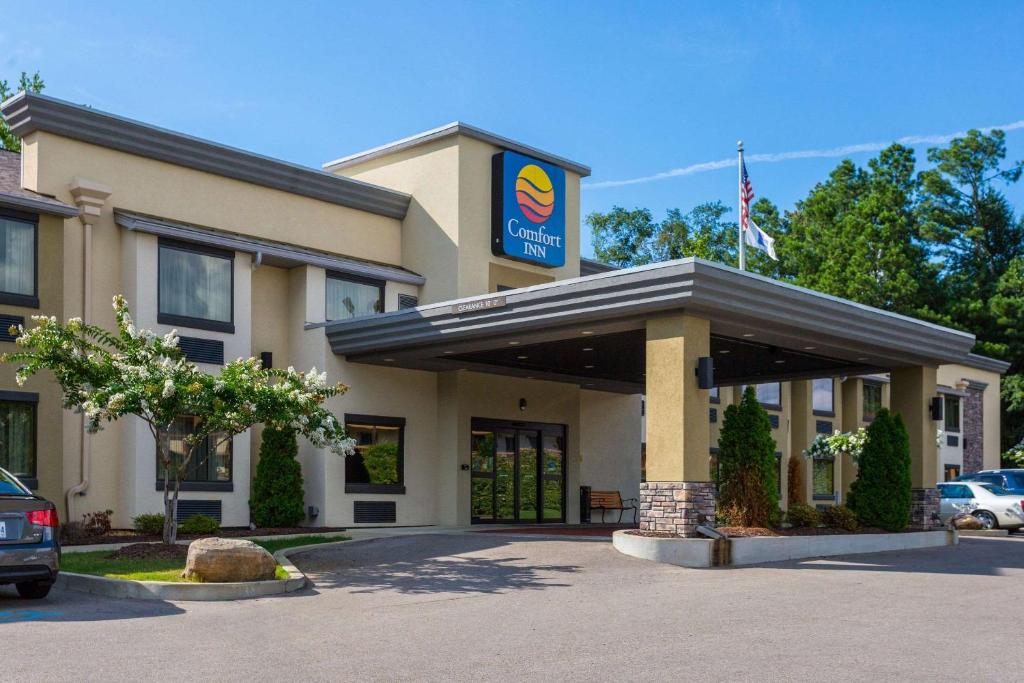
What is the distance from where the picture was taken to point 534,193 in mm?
27812

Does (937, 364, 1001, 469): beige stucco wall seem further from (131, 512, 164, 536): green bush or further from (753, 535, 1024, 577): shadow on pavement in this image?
(131, 512, 164, 536): green bush

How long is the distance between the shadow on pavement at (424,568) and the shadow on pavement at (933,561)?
4011 mm

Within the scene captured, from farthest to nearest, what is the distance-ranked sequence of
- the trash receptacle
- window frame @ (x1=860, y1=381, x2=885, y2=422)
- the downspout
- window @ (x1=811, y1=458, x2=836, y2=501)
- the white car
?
window frame @ (x1=860, y1=381, x2=885, y2=422)
window @ (x1=811, y1=458, x2=836, y2=501)
the white car
the trash receptacle
the downspout

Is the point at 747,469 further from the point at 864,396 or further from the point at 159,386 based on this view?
the point at 864,396

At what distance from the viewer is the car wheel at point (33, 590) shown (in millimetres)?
12898

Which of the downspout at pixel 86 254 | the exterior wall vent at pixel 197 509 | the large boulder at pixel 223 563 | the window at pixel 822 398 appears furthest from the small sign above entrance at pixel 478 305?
the window at pixel 822 398

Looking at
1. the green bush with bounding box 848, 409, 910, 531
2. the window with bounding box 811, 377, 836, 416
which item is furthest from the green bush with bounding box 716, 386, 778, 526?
the window with bounding box 811, 377, 836, 416

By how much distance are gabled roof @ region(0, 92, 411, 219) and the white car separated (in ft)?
54.4

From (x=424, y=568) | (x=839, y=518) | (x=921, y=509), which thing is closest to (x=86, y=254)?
(x=424, y=568)

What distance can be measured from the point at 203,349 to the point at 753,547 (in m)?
11.4

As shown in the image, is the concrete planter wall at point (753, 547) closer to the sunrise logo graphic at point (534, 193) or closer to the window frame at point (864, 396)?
the sunrise logo graphic at point (534, 193)

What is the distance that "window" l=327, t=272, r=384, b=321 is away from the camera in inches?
1000

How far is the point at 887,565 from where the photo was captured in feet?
60.3

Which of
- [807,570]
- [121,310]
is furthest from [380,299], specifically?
[807,570]
